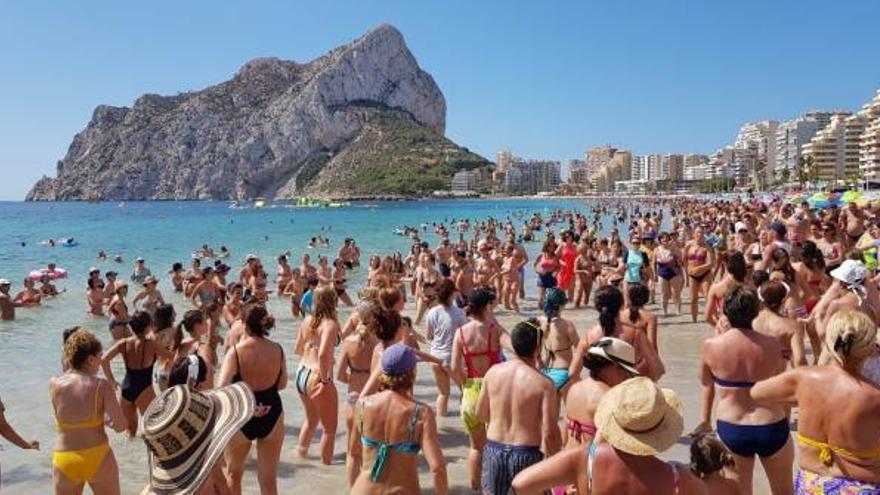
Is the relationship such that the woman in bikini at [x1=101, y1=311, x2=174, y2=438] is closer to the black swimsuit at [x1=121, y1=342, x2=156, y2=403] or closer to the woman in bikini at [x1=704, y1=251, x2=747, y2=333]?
the black swimsuit at [x1=121, y1=342, x2=156, y2=403]

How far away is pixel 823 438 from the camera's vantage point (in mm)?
3256

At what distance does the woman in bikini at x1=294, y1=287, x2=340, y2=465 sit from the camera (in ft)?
18.8

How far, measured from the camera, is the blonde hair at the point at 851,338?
120 inches

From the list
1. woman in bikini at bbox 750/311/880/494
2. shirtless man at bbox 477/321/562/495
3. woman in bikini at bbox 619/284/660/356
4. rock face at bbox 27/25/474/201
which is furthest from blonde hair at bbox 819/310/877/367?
rock face at bbox 27/25/474/201

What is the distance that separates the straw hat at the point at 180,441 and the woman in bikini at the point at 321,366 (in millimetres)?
2698

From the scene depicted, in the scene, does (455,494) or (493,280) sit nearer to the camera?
(455,494)

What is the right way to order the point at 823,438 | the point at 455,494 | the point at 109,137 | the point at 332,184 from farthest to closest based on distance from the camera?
the point at 109,137, the point at 332,184, the point at 455,494, the point at 823,438

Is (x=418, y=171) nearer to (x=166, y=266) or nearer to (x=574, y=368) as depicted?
(x=166, y=266)

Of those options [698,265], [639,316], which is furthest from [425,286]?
[639,316]

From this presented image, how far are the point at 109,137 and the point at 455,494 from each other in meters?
221

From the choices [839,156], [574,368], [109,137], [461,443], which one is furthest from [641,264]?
[109,137]

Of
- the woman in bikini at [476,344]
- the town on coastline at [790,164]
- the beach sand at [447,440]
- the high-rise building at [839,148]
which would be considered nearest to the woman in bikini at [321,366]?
the beach sand at [447,440]

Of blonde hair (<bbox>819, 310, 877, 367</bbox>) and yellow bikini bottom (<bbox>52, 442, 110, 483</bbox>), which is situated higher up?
blonde hair (<bbox>819, 310, 877, 367</bbox>)

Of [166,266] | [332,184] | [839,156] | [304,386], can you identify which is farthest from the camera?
[332,184]
